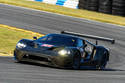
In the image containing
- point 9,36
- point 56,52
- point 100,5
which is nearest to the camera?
point 56,52

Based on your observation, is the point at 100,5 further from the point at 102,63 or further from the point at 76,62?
the point at 76,62

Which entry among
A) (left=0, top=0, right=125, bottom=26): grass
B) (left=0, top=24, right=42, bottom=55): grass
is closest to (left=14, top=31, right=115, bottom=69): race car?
(left=0, top=24, right=42, bottom=55): grass

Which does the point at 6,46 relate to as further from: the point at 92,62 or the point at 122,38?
the point at 122,38

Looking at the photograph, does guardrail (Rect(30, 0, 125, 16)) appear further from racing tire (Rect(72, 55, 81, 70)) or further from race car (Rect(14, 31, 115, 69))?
racing tire (Rect(72, 55, 81, 70))

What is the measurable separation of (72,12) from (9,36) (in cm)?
950

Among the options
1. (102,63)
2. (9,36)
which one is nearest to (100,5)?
(9,36)

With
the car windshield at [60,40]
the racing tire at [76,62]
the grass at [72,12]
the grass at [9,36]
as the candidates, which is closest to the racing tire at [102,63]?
the car windshield at [60,40]

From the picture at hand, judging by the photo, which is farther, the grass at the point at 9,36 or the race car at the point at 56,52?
the grass at the point at 9,36

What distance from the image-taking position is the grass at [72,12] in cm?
2225

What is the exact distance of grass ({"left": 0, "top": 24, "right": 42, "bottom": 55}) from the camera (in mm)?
12586

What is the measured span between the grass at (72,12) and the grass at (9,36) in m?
6.26

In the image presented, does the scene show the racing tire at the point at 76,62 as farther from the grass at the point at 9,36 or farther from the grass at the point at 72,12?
the grass at the point at 72,12

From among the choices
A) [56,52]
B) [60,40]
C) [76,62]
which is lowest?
[76,62]

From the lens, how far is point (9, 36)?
15359 mm
